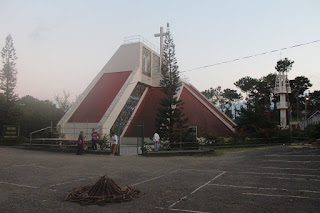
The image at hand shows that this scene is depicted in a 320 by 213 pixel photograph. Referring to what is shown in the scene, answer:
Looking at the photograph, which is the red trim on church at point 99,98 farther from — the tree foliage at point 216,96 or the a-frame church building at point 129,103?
the tree foliage at point 216,96

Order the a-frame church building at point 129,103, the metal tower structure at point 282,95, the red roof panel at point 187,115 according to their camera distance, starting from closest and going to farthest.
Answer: the a-frame church building at point 129,103
the red roof panel at point 187,115
the metal tower structure at point 282,95

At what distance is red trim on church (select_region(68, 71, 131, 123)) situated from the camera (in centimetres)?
2469

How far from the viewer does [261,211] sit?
4.98m

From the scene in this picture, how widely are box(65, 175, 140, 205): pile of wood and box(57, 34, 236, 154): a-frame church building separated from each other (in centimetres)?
1620

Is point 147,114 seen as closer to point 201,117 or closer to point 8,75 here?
point 201,117

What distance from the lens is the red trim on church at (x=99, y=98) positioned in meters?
24.7

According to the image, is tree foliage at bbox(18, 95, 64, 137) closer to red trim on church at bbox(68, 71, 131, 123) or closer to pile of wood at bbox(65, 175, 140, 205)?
red trim on church at bbox(68, 71, 131, 123)

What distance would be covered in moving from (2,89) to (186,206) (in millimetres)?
34313

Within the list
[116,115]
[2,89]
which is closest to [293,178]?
[116,115]

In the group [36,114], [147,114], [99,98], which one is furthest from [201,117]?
[36,114]

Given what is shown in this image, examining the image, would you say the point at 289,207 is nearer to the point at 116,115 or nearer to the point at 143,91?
the point at 116,115

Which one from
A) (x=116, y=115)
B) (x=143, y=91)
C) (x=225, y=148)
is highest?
(x=143, y=91)

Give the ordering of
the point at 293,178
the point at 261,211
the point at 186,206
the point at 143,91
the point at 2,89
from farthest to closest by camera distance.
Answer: the point at 2,89 → the point at 143,91 → the point at 293,178 → the point at 186,206 → the point at 261,211

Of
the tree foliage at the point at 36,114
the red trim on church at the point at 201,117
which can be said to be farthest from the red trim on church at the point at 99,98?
the red trim on church at the point at 201,117
